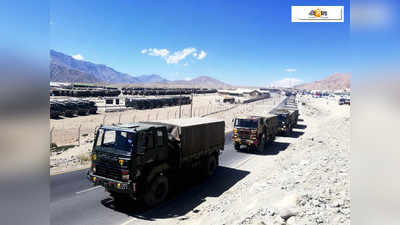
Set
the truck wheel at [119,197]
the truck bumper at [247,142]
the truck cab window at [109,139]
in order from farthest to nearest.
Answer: the truck bumper at [247,142]
the truck wheel at [119,197]
the truck cab window at [109,139]

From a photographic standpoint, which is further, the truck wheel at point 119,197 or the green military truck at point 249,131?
the green military truck at point 249,131

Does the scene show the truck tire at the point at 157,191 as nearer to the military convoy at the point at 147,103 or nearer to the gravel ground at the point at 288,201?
the gravel ground at the point at 288,201

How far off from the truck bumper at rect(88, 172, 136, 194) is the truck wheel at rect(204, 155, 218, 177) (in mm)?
5144

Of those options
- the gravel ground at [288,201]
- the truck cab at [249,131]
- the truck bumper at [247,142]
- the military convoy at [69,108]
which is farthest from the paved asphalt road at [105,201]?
the military convoy at [69,108]

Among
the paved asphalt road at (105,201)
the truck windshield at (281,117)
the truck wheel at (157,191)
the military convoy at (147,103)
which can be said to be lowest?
the paved asphalt road at (105,201)

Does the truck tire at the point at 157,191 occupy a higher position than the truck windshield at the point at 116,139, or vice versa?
the truck windshield at the point at 116,139

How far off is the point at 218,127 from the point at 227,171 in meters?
2.53

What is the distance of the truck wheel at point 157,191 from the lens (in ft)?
30.6

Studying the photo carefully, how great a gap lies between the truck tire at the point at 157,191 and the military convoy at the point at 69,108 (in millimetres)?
31853

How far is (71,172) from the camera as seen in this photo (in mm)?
13227

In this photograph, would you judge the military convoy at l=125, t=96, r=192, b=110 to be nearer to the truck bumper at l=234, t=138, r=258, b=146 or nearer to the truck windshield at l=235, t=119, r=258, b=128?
the truck windshield at l=235, t=119, r=258, b=128

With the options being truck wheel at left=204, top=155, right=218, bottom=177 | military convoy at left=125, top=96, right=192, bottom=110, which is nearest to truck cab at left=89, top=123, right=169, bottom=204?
truck wheel at left=204, top=155, right=218, bottom=177
